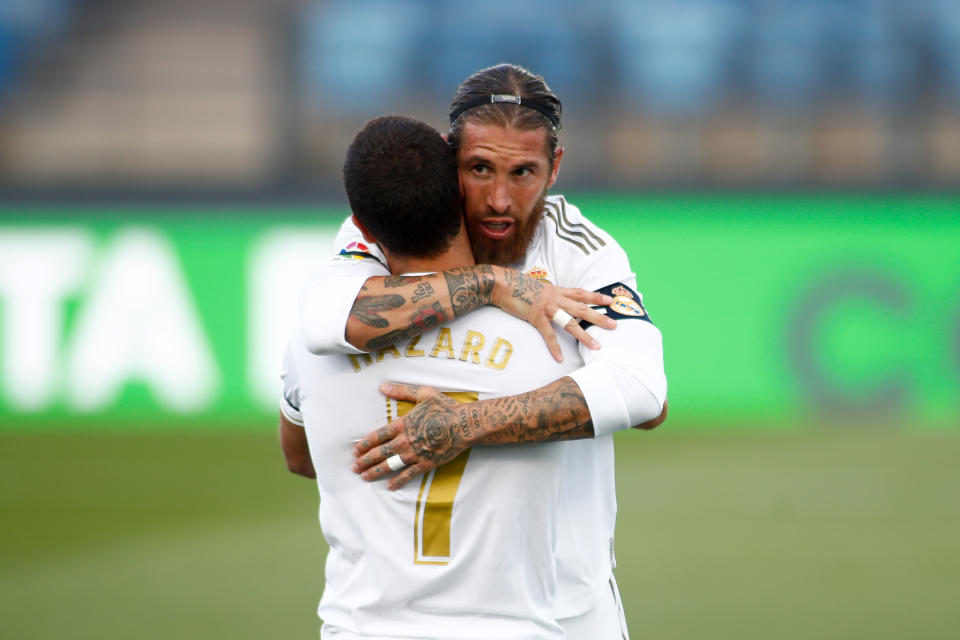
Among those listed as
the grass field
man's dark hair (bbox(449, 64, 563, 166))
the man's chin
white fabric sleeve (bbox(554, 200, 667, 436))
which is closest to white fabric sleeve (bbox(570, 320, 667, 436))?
white fabric sleeve (bbox(554, 200, 667, 436))

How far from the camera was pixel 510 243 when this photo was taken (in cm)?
237

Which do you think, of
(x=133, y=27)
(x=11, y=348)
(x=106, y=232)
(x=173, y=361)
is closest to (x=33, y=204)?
(x=106, y=232)

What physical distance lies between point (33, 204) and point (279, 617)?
4.66 metres

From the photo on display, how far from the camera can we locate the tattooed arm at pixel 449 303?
6.28 ft

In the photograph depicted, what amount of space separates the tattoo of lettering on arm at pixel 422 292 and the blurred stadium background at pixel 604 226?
2.95 metres

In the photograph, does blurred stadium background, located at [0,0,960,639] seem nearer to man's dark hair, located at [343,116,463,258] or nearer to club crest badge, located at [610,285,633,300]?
club crest badge, located at [610,285,633,300]

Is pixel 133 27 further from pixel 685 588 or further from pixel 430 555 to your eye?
pixel 430 555

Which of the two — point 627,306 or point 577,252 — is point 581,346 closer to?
point 627,306

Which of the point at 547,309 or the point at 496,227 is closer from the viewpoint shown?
the point at 547,309

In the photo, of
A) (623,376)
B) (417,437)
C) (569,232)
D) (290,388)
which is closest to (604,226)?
(569,232)

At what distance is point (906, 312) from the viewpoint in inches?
294

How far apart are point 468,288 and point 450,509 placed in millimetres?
387

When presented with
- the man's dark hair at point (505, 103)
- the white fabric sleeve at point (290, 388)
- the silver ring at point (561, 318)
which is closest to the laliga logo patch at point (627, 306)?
the silver ring at point (561, 318)

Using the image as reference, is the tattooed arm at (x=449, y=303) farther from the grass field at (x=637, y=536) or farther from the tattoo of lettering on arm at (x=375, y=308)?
the grass field at (x=637, y=536)
